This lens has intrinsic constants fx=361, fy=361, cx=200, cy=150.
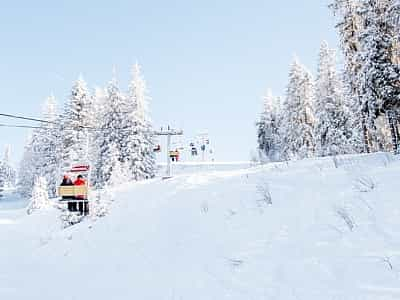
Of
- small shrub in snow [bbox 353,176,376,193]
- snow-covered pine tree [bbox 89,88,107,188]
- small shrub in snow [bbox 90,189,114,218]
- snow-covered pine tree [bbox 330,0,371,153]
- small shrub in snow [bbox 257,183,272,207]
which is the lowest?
small shrub in snow [bbox 90,189,114,218]

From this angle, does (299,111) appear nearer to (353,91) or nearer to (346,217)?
(353,91)

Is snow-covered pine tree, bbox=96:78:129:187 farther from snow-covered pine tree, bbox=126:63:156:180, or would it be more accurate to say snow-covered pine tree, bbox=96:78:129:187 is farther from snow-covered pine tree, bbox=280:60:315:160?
snow-covered pine tree, bbox=280:60:315:160

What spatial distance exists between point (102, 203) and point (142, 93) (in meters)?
26.2

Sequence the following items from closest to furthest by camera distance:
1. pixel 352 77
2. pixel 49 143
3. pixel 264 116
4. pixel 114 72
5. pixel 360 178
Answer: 1. pixel 360 178
2. pixel 352 77
3. pixel 114 72
4. pixel 49 143
5. pixel 264 116

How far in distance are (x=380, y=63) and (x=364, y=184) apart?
12959mm

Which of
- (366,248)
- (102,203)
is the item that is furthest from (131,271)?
(102,203)

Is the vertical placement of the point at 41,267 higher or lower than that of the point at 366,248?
lower

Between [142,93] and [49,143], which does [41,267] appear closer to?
[142,93]

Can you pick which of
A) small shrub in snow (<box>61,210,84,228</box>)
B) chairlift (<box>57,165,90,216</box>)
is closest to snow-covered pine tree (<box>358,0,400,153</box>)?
chairlift (<box>57,165,90,216</box>)

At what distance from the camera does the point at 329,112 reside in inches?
1243

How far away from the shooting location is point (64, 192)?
14.6 metres

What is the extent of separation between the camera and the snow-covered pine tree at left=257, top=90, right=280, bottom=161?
53812 mm

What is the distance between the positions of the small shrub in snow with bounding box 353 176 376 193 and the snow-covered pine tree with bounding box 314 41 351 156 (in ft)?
78.3

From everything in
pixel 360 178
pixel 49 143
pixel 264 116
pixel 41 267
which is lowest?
pixel 41 267
